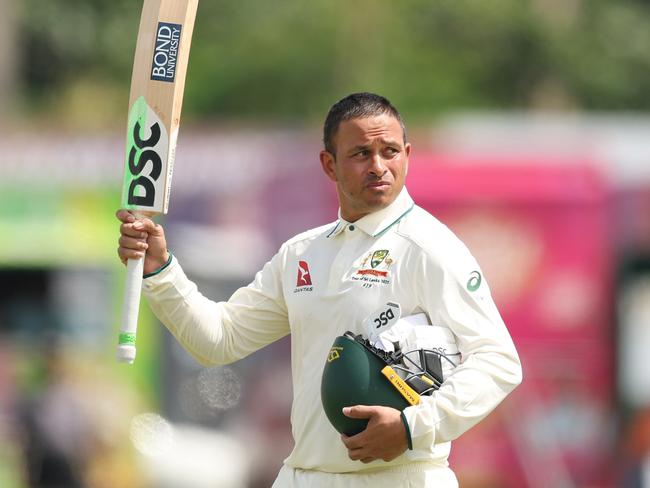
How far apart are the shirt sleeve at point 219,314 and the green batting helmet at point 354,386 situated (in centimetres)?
63

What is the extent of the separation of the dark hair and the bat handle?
75 cm

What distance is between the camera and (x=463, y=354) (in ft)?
15.3

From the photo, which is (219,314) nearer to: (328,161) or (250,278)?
(328,161)

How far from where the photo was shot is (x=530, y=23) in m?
26.9

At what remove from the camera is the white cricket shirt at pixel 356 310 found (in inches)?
181

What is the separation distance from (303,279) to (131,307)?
572 mm

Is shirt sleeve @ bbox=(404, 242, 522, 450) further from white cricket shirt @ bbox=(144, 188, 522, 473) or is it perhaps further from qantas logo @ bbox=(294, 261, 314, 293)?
qantas logo @ bbox=(294, 261, 314, 293)

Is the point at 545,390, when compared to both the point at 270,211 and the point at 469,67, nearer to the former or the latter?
the point at 270,211

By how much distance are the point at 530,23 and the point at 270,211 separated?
1361 cm

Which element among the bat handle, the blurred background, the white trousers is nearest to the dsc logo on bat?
the bat handle

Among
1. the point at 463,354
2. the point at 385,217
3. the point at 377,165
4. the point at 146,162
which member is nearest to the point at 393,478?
the point at 463,354

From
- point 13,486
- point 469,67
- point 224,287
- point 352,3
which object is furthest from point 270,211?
point 469,67

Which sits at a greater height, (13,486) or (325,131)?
(325,131)

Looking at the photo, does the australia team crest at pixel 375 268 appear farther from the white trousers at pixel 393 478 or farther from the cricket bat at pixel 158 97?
the cricket bat at pixel 158 97
